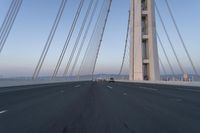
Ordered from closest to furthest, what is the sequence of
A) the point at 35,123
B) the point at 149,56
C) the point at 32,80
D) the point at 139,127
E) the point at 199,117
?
the point at 139,127 → the point at 35,123 → the point at 199,117 → the point at 32,80 → the point at 149,56

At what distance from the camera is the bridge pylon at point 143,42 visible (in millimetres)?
47231

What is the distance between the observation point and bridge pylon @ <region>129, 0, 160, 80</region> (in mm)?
47231

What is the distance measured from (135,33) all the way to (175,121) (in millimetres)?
41911

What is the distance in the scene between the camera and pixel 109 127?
21.6 feet

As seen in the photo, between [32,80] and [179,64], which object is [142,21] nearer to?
[179,64]

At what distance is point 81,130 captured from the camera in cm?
625

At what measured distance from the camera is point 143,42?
5031 centimetres

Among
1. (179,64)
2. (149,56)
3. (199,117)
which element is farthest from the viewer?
(149,56)

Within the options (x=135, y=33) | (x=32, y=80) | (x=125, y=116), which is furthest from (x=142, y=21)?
(x=125, y=116)

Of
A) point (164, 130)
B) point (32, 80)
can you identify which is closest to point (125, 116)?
point (164, 130)

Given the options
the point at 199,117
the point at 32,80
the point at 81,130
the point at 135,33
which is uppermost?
the point at 135,33

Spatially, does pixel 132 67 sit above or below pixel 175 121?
above

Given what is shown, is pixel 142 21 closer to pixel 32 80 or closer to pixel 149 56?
pixel 149 56

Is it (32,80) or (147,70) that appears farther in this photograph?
(147,70)
